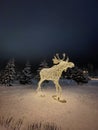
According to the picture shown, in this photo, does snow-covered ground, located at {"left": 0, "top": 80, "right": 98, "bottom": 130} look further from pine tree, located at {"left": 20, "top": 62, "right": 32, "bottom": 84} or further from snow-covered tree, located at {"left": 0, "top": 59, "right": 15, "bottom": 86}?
pine tree, located at {"left": 20, "top": 62, "right": 32, "bottom": 84}

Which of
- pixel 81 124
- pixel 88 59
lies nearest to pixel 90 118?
pixel 81 124

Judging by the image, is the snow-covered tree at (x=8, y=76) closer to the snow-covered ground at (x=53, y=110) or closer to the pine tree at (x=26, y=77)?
the pine tree at (x=26, y=77)

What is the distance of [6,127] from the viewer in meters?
6.60

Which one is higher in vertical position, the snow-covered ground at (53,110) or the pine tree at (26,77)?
the pine tree at (26,77)

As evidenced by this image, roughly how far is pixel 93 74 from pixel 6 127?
2189 cm

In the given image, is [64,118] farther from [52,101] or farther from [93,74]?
[93,74]

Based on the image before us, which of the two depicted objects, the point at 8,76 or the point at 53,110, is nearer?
the point at 53,110

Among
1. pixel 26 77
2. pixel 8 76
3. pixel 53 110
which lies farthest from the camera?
pixel 26 77

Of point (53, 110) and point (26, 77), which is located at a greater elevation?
point (26, 77)

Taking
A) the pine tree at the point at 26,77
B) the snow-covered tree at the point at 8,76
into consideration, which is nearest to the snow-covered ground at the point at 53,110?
the snow-covered tree at the point at 8,76

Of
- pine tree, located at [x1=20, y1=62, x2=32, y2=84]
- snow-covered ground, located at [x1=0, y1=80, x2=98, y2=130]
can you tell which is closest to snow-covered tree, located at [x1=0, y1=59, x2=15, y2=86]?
pine tree, located at [x1=20, y1=62, x2=32, y2=84]

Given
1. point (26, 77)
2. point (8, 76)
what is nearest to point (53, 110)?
point (26, 77)

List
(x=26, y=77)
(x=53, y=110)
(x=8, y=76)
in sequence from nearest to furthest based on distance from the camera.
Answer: (x=53, y=110), (x=8, y=76), (x=26, y=77)

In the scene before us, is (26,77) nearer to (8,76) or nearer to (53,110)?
(8,76)
